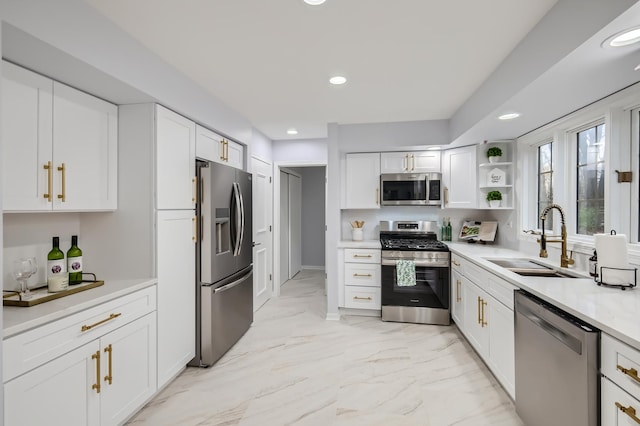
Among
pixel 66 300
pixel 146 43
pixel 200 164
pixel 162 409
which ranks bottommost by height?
pixel 162 409

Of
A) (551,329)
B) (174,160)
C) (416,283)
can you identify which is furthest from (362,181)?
(551,329)

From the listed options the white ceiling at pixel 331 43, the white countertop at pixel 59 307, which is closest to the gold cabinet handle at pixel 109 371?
the white countertop at pixel 59 307

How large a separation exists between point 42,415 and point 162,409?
2.76ft

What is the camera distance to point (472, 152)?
3691 millimetres

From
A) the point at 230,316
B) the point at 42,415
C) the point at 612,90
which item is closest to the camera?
the point at 42,415

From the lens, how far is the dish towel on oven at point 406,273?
11.8 feet

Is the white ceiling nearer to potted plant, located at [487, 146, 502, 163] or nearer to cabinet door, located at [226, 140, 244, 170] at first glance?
cabinet door, located at [226, 140, 244, 170]

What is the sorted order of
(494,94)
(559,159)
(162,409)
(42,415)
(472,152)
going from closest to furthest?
1. (42,415)
2. (162,409)
3. (494,94)
4. (559,159)
5. (472,152)

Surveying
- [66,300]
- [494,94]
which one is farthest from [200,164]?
[494,94]

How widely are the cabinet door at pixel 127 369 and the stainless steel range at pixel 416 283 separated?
8.11 feet

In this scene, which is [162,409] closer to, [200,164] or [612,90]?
[200,164]

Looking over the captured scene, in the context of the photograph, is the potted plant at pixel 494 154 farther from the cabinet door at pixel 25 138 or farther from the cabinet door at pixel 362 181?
the cabinet door at pixel 25 138

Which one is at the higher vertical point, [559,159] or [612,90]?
[612,90]

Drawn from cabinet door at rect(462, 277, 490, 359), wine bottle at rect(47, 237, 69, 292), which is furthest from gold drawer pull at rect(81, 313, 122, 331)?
cabinet door at rect(462, 277, 490, 359)
